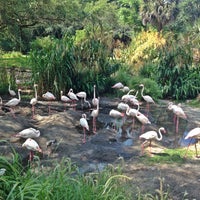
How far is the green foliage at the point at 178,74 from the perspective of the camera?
44.4ft

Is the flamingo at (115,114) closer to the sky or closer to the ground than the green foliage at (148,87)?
closer to the sky

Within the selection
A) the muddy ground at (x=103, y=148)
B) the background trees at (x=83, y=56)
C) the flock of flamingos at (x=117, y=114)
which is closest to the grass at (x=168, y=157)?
the muddy ground at (x=103, y=148)

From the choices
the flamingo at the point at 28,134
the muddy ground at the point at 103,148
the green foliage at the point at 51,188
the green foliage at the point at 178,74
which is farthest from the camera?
the green foliage at the point at 178,74

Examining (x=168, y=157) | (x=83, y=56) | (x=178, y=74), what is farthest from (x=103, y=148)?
(x=178, y=74)

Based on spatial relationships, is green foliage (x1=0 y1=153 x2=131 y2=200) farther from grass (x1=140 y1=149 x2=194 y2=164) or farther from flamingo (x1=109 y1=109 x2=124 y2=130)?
flamingo (x1=109 y1=109 x2=124 y2=130)

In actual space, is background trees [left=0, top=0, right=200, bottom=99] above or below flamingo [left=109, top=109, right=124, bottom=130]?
above

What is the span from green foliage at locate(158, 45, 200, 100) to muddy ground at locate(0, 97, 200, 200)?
2332 mm

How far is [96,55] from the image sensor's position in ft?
44.8

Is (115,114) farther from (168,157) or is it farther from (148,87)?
(148,87)

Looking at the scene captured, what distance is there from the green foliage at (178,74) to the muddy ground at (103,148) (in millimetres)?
2332

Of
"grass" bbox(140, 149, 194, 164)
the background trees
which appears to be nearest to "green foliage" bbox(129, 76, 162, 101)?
the background trees

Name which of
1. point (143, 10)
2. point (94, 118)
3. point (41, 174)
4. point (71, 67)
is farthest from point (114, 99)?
point (143, 10)

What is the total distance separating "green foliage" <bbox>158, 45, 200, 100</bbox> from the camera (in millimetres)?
13547

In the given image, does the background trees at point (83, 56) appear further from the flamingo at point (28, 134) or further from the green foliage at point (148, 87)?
the flamingo at point (28, 134)
